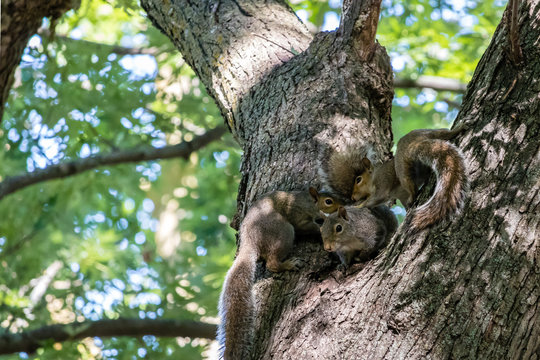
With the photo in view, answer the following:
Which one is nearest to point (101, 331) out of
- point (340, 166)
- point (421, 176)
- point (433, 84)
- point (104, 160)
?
point (104, 160)

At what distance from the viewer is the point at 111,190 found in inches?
283

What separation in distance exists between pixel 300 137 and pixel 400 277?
1257 mm

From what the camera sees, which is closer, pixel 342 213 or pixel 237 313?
pixel 237 313

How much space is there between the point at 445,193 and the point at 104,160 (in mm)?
4734

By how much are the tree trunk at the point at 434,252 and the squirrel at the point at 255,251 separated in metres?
0.06

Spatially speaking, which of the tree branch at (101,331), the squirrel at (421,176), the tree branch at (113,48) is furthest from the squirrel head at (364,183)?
the tree branch at (113,48)

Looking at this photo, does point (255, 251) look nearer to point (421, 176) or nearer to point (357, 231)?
point (357, 231)

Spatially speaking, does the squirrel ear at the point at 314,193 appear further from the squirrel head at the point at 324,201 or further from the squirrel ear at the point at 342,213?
the squirrel ear at the point at 342,213

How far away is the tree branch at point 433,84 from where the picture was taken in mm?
6555

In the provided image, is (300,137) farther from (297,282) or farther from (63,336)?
(63,336)

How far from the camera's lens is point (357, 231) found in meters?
3.24

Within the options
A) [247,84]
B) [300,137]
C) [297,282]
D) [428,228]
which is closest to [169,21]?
[247,84]

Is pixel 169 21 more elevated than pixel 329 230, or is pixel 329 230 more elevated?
pixel 169 21

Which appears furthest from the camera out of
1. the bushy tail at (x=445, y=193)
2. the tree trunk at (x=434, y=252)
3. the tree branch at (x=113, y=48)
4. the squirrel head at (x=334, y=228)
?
the tree branch at (x=113, y=48)
